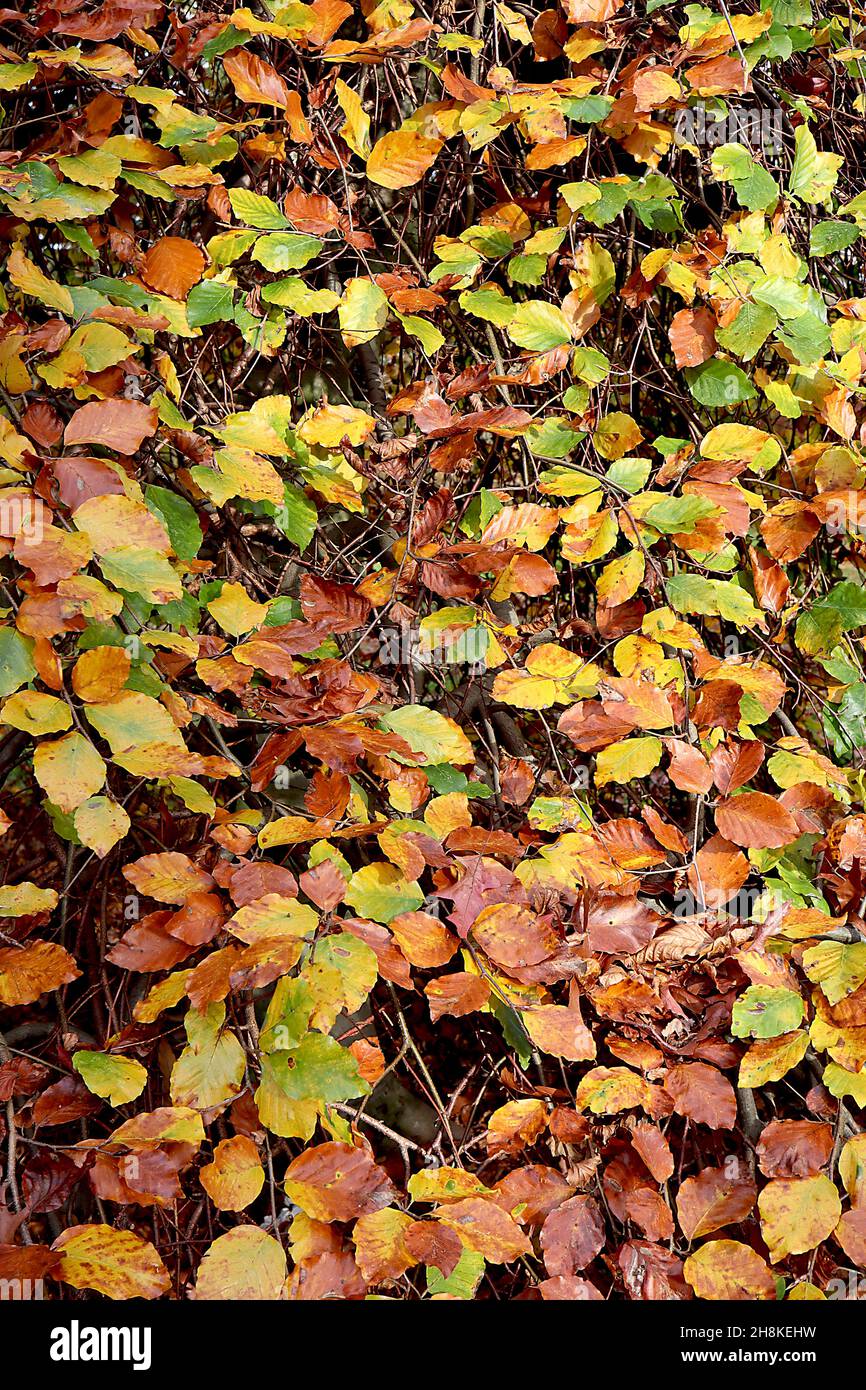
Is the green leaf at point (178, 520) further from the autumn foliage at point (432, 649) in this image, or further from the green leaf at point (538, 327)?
the green leaf at point (538, 327)

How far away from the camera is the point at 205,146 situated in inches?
41.5

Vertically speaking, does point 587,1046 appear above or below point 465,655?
below

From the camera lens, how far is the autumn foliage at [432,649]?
82cm

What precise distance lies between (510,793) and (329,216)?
0.60 meters

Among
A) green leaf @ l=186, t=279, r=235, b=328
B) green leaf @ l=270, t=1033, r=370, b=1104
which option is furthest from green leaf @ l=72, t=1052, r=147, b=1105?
green leaf @ l=186, t=279, r=235, b=328

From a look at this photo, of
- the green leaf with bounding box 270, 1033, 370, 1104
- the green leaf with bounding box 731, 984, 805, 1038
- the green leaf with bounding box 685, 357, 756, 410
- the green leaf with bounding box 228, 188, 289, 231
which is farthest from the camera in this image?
the green leaf with bounding box 685, 357, 756, 410

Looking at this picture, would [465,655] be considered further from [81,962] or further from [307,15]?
[307,15]

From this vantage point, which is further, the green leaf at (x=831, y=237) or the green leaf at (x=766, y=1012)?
the green leaf at (x=831, y=237)

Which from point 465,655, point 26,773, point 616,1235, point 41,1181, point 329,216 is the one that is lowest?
point 616,1235

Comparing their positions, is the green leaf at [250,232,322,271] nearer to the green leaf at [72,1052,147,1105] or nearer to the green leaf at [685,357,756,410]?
the green leaf at [685,357,756,410]

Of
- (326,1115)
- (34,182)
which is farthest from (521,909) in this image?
(34,182)

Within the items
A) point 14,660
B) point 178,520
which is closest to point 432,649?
point 178,520

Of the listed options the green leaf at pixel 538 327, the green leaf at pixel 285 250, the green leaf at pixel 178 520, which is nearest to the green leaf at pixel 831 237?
the green leaf at pixel 538 327

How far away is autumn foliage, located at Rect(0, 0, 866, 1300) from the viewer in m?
0.82
